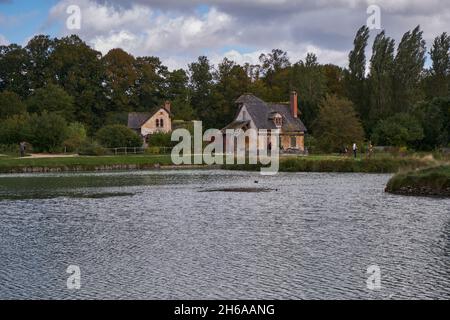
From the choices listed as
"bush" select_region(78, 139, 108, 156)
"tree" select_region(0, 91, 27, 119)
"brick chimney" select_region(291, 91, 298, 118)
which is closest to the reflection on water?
"bush" select_region(78, 139, 108, 156)

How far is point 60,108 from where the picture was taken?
357 feet

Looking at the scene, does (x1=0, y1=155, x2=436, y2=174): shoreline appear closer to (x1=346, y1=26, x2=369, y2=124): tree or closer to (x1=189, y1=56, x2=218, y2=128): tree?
(x1=346, y1=26, x2=369, y2=124): tree

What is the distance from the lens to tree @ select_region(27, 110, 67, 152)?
274ft

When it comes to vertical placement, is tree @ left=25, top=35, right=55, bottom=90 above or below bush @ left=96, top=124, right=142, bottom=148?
above

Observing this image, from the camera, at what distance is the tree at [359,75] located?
92250 mm

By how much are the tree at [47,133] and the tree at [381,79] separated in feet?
127

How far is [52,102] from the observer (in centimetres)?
10769

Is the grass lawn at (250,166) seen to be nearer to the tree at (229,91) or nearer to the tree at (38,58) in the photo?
the tree at (229,91)

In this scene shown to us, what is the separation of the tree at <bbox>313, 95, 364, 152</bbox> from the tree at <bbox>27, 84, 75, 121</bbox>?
146ft

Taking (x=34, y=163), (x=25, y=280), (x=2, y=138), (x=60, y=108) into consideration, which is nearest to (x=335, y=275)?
(x=25, y=280)

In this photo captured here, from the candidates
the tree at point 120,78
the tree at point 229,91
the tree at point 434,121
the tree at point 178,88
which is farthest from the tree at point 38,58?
the tree at point 434,121
